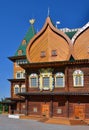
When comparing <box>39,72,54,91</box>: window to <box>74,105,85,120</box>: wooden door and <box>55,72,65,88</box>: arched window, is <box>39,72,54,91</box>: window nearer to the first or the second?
<box>55,72,65,88</box>: arched window

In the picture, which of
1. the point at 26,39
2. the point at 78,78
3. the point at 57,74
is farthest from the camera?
the point at 26,39

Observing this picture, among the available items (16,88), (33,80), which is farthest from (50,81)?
(16,88)

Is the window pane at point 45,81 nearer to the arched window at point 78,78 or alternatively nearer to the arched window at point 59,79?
the arched window at point 59,79

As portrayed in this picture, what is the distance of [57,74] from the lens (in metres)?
30.8

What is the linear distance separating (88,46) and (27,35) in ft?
71.2

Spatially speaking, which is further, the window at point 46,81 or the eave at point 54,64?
the window at point 46,81

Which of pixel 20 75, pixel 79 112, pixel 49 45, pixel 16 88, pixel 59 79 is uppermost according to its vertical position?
pixel 49 45

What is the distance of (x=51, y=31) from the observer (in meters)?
32.2

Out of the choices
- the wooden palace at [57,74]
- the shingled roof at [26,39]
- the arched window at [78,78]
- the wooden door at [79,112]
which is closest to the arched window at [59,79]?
the wooden palace at [57,74]

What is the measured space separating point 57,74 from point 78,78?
235 cm

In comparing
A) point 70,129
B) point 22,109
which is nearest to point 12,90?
point 22,109

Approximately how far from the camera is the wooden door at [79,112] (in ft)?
95.6

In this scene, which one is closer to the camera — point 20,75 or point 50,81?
point 50,81

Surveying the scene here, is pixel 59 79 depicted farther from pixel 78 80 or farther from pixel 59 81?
pixel 78 80
